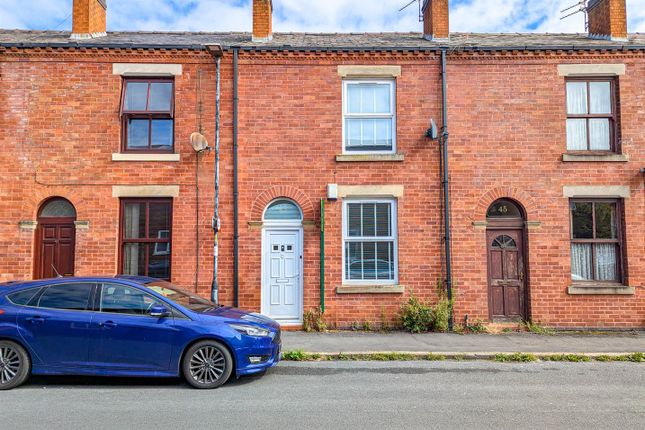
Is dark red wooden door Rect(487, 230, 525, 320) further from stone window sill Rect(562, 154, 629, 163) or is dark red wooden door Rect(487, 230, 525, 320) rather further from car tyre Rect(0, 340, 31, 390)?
car tyre Rect(0, 340, 31, 390)

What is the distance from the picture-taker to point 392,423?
516cm

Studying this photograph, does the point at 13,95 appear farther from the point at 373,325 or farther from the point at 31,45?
the point at 373,325

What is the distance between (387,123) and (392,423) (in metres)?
7.37

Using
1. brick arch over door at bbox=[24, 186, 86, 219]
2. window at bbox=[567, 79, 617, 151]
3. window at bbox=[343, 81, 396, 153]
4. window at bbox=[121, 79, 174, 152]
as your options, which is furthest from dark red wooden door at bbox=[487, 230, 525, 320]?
brick arch over door at bbox=[24, 186, 86, 219]

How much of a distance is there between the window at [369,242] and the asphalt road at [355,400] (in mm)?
3204

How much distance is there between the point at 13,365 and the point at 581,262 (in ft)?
35.6

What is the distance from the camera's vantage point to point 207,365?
6.52 metres

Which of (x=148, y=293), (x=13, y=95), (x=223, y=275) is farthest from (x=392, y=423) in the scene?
(x=13, y=95)

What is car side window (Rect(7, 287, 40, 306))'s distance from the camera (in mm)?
6742

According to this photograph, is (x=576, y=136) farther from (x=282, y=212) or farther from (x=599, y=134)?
(x=282, y=212)

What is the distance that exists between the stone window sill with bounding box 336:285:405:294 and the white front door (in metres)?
0.98

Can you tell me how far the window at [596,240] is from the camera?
35.4 feet

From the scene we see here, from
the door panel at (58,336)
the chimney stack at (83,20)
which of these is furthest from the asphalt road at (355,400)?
the chimney stack at (83,20)

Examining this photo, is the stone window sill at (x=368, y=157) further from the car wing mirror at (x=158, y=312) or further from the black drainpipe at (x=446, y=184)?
the car wing mirror at (x=158, y=312)
